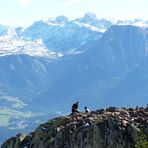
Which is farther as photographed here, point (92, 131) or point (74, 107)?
point (74, 107)

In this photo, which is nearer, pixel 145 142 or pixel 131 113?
pixel 145 142

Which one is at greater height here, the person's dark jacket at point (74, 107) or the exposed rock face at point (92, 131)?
the person's dark jacket at point (74, 107)

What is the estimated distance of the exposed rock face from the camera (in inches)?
3127

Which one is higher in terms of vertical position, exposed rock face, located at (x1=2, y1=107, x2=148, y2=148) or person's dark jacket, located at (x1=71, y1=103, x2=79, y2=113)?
person's dark jacket, located at (x1=71, y1=103, x2=79, y2=113)

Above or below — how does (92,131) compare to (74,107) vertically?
below

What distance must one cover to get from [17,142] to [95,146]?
20062mm

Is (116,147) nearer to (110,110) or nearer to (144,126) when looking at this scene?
(144,126)

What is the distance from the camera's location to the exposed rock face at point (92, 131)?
3127 inches

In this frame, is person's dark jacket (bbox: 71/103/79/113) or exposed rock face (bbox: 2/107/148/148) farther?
person's dark jacket (bbox: 71/103/79/113)

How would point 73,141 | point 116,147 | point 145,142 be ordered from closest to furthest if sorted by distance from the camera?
1. point 145,142
2. point 116,147
3. point 73,141

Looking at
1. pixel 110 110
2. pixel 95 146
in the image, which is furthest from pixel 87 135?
pixel 110 110

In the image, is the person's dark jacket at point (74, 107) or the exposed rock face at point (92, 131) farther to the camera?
the person's dark jacket at point (74, 107)

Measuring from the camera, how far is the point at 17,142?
9631 centimetres

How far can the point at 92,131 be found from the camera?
269 ft
